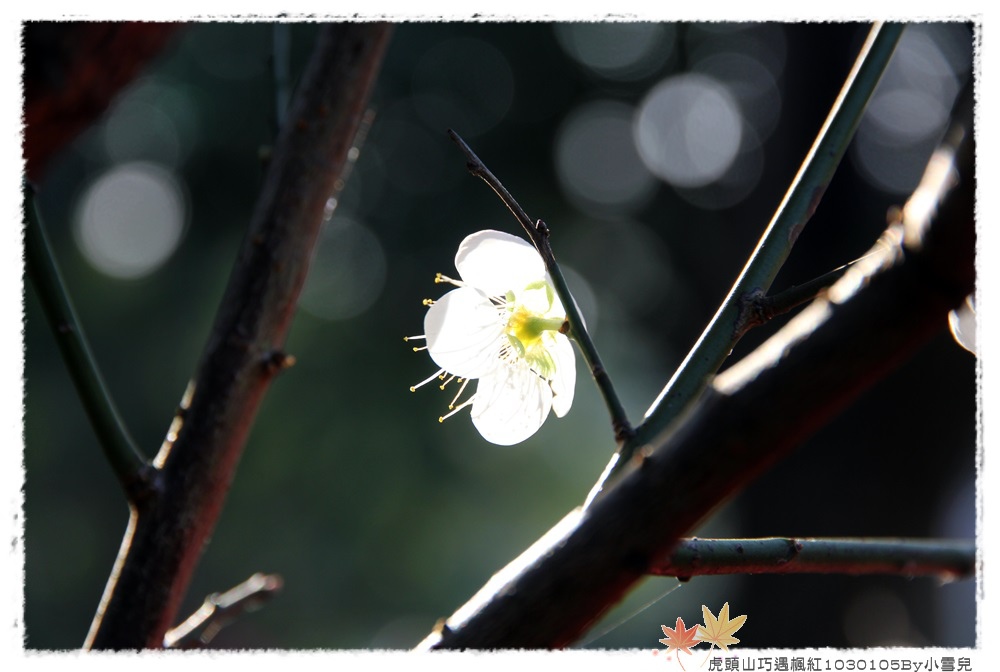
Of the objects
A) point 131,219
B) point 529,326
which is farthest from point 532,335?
point 131,219

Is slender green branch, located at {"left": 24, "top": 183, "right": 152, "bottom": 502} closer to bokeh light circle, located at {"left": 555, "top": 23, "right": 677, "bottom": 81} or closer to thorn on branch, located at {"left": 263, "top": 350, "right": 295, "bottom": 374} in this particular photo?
thorn on branch, located at {"left": 263, "top": 350, "right": 295, "bottom": 374}

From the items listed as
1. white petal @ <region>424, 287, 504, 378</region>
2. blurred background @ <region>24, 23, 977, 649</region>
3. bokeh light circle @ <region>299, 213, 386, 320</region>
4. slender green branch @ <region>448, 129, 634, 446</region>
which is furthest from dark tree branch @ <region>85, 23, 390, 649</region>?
bokeh light circle @ <region>299, 213, 386, 320</region>

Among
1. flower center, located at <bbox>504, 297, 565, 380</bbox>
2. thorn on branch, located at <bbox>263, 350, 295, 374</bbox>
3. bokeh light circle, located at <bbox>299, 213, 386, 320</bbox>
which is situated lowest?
flower center, located at <bbox>504, 297, 565, 380</bbox>

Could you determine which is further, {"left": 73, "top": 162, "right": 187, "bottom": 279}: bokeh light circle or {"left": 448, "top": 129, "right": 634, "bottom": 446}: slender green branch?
{"left": 73, "top": 162, "right": 187, "bottom": 279}: bokeh light circle

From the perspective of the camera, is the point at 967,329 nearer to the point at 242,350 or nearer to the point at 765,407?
the point at 765,407

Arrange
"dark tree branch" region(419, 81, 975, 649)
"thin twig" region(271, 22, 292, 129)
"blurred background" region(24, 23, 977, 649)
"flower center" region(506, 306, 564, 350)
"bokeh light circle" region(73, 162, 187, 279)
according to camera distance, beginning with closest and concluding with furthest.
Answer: "dark tree branch" region(419, 81, 975, 649) < "flower center" region(506, 306, 564, 350) < "thin twig" region(271, 22, 292, 129) < "blurred background" region(24, 23, 977, 649) < "bokeh light circle" region(73, 162, 187, 279)

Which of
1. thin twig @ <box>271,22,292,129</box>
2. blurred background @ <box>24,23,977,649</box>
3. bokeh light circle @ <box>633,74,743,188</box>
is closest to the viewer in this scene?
thin twig @ <box>271,22,292,129</box>

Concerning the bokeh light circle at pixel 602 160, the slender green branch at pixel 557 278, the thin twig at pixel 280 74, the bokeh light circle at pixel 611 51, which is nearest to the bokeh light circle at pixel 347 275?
the bokeh light circle at pixel 602 160

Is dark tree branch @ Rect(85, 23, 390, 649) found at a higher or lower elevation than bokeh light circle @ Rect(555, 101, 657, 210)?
lower
